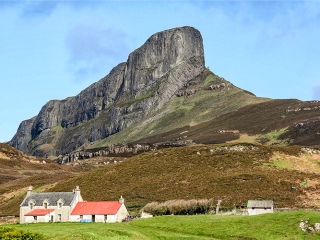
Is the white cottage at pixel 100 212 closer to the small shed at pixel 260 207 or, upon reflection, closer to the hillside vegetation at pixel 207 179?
the hillside vegetation at pixel 207 179

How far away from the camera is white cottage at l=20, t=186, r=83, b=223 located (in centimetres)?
7469

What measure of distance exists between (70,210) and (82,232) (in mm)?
28917

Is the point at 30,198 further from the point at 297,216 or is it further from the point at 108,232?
the point at 297,216

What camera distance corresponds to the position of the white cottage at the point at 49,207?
2940 inches

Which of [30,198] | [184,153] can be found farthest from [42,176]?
[30,198]

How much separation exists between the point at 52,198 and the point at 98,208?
892 centimetres

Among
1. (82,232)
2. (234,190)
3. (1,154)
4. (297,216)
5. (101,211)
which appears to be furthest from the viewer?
(1,154)

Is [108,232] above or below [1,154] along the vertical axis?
below

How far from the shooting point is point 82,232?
152 feet

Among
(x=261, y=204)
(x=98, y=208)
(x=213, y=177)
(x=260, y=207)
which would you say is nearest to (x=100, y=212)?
→ (x=98, y=208)

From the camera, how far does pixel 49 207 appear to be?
3034 inches

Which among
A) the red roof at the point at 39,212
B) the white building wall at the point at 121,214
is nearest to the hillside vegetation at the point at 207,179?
the white building wall at the point at 121,214

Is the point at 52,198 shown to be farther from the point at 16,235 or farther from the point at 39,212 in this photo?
the point at 16,235

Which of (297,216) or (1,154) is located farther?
(1,154)
